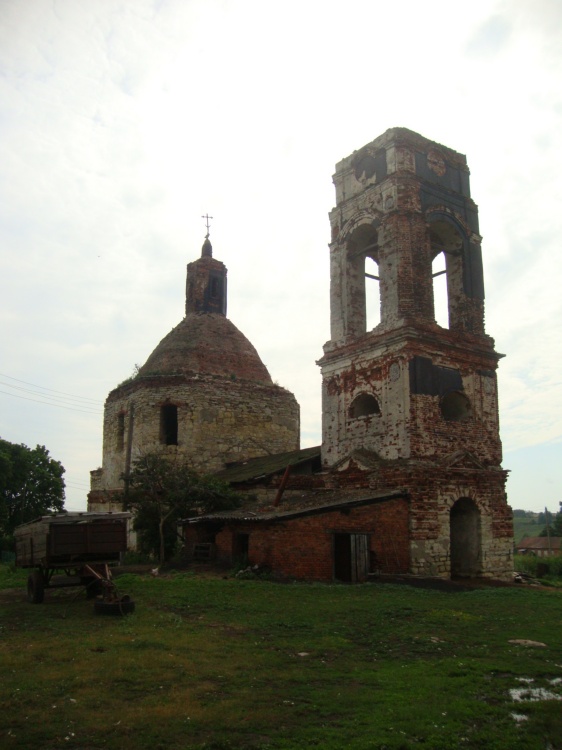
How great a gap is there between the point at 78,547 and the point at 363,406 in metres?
9.71

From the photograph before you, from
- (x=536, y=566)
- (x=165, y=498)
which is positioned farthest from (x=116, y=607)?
(x=536, y=566)

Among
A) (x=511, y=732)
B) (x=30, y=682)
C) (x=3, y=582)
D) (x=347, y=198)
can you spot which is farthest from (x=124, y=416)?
(x=511, y=732)

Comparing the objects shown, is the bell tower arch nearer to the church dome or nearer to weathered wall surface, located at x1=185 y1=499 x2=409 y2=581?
weathered wall surface, located at x1=185 y1=499 x2=409 y2=581

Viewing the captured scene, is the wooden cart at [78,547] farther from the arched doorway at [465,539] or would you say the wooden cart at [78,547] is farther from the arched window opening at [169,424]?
the arched window opening at [169,424]

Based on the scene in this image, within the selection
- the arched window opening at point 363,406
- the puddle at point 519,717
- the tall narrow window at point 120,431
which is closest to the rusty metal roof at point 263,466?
the arched window opening at point 363,406

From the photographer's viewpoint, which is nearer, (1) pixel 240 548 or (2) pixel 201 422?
(1) pixel 240 548

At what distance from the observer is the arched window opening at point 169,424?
77.0 ft

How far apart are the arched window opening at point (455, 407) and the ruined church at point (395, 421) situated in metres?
→ 0.04

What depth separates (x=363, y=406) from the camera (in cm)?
1847

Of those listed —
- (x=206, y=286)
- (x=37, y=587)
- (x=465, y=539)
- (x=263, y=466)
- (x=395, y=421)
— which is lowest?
(x=37, y=587)

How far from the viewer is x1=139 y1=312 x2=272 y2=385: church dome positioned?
2434 centimetres

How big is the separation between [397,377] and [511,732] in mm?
11874

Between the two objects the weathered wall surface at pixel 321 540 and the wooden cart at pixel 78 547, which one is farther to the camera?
the weathered wall surface at pixel 321 540

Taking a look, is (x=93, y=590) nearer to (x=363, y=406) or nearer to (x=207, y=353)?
(x=363, y=406)
